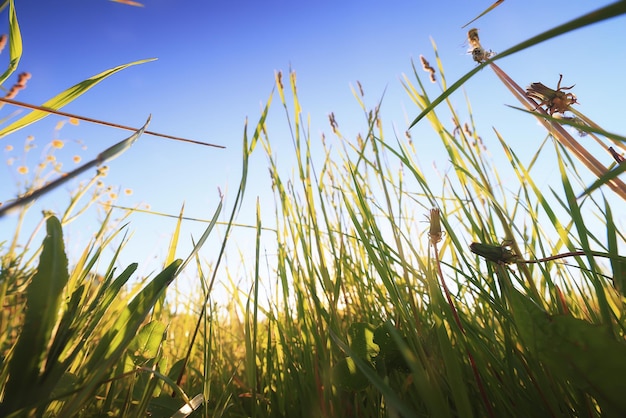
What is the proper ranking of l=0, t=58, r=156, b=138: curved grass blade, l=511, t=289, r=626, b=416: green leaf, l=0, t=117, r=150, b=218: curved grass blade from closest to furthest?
l=0, t=117, r=150, b=218: curved grass blade, l=511, t=289, r=626, b=416: green leaf, l=0, t=58, r=156, b=138: curved grass blade

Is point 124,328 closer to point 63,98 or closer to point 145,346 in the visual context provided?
point 145,346

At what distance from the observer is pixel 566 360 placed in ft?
1.43

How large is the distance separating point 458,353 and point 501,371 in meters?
0.13

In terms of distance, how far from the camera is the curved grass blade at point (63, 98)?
622 mm

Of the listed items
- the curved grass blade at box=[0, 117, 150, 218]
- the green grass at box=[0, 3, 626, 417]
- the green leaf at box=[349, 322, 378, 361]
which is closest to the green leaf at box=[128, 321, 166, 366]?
the green grass at box=[0, 3, 626, 417]

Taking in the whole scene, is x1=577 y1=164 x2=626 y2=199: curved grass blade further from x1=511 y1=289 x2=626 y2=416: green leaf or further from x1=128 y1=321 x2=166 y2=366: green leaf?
x1=128 y1=321 x2=166 y2=366: green leaf

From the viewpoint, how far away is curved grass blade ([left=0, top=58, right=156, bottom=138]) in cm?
62

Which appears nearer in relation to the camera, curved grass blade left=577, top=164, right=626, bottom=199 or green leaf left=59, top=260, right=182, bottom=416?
curved grass blade left=577, top=164, right=626, bottom=199

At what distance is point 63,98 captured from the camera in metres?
0.66

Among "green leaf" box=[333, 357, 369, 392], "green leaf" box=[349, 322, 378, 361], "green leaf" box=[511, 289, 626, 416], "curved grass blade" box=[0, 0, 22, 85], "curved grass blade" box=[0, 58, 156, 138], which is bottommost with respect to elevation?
"green leaf" box=[511, 289, 626, 416]

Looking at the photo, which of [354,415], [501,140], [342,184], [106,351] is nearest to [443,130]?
[501,140]

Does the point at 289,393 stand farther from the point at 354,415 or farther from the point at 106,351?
the point at 106,351

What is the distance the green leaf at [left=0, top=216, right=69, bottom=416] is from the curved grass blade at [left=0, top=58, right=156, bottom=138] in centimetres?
27

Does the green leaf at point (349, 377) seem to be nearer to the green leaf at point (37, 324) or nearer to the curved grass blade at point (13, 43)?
the green leaf at point (37, 324)
